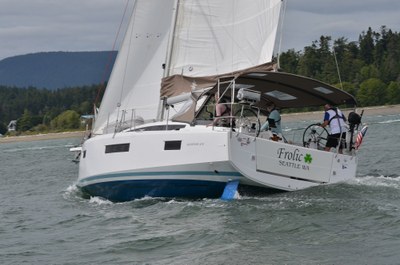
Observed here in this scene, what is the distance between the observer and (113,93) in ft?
75.3

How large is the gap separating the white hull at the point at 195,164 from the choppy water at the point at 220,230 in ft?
1.01

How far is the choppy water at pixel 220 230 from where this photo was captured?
13320 mm

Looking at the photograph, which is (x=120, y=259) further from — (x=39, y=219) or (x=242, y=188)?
(x=39, y=219)

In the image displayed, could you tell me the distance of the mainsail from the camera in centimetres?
2164

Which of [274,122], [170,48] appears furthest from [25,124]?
[274,122]

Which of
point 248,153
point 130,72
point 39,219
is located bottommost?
point 39,219

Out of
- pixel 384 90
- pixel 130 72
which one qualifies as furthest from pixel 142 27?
pixel 384 90

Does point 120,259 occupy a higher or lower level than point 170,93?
lower

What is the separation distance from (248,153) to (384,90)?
96.9m

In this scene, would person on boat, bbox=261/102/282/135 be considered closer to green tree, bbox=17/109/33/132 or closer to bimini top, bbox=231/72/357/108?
bimini top, bbox=231/72/357/108

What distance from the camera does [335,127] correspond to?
20062 mm

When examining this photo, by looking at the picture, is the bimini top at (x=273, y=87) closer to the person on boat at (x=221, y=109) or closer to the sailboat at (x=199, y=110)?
the sailboat at (x=199, y=110)

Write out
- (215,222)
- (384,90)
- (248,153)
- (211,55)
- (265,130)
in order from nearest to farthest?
(215,222) → (248,153) → (265,130) → (211,55) → (384,90)

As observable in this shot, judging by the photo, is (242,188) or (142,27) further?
(142,27)
